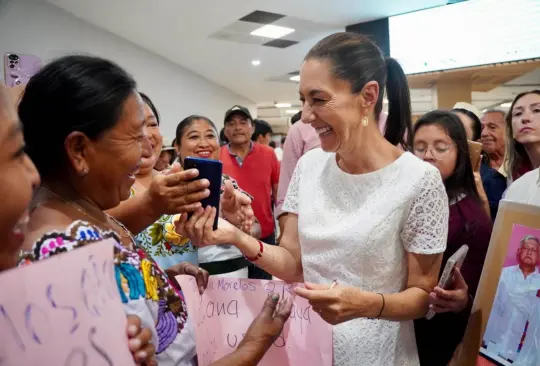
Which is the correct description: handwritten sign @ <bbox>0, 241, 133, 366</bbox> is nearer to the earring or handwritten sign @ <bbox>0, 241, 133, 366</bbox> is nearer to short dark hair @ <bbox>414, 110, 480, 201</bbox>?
the earring

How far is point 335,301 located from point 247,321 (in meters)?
0.32

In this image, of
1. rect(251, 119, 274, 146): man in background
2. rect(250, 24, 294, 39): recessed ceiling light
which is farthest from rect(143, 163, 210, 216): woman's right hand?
rect(250, 24, 294, 39): recessed ceiling light

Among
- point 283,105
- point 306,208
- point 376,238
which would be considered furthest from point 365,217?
point 283,105

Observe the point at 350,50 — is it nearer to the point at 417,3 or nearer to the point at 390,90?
the point at 390,90

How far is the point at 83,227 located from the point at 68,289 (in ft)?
0.61

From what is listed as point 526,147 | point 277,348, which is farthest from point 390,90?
point 526,147

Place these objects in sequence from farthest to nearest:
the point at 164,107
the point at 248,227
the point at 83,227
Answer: the point at 164,107 < the point at 248,227 < the point at 83,227

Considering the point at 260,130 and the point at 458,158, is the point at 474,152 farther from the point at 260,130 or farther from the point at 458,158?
the point at 260,130

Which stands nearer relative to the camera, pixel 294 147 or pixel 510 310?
pixel 510 310

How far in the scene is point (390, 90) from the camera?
3.86 ft

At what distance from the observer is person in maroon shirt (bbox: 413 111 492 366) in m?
1.37

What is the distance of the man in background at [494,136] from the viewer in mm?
2975

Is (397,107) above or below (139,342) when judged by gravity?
above

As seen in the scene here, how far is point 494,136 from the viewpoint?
3021 mm
